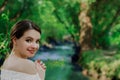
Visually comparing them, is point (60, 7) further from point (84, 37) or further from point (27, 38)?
point (27, 38)

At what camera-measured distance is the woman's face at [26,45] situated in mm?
2326

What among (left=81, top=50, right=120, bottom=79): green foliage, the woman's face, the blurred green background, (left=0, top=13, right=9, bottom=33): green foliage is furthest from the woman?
the blurred green background

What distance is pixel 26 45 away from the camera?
2.32 m

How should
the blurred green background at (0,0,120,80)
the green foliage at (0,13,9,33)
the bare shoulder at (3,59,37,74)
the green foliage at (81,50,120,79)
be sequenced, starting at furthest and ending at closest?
the blurred green background at (0,0,120,80) < the green foliage at (81,50,120,79) < the green foliage at (0,13,9,33) < the bare shoulder at (3,59,37,74)

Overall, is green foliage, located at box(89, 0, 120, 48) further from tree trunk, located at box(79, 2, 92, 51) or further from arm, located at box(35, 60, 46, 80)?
arm, located at box(35, 60, 46, 80)

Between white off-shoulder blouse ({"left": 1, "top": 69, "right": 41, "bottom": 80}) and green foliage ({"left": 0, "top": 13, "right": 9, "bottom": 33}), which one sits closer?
white off-shoulder blouse ({"left": 1, "top": 69, "right": 41, "bottom": 80})

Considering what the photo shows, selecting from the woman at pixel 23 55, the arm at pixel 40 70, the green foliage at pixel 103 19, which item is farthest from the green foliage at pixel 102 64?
the woman at pixel 23 55

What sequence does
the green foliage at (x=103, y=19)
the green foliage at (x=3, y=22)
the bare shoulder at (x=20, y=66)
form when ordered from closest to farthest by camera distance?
the bare shoulder at (x=20, y=66) → the green foliage at (x=3, y=22) → the green foliage at (x=103, y=19)

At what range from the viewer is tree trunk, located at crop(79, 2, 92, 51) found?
113ft

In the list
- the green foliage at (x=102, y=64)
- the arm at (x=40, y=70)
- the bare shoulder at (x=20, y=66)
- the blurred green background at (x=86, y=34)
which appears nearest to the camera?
the bare shoulder at (x=20, y=66)

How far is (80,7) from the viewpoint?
3488 centimetres

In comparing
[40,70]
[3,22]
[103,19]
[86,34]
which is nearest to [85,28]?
[86,34]

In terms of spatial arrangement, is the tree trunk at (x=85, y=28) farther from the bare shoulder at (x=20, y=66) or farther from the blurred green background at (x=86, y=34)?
the bare shoulder at (x=20, y=66)

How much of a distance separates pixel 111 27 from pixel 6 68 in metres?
36.1
